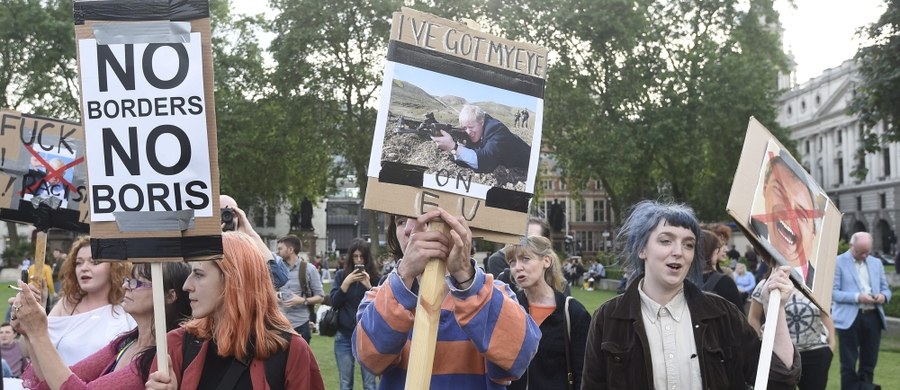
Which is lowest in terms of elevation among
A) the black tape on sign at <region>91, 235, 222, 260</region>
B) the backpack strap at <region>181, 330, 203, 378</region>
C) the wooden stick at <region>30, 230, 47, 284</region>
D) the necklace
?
the necklace

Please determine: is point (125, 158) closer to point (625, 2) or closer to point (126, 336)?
point (126, 336)

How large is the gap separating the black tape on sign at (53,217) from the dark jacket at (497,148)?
9.07 ft

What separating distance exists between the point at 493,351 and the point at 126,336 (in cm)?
166

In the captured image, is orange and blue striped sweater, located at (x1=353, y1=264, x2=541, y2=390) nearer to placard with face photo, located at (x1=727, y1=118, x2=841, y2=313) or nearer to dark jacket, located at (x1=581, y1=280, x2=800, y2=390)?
dark jacket, located at (x1=581, y1=280, x2=800, y2=390)

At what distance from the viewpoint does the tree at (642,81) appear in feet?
126

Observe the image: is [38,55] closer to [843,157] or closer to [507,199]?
[507,199]

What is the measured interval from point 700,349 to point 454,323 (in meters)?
1.03

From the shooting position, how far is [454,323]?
3744 millimetres

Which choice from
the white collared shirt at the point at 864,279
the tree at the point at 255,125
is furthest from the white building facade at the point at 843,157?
the white collared shirt at the point at 864,279

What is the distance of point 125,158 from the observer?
3.71 meters

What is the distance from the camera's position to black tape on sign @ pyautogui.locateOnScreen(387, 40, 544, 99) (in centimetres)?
351

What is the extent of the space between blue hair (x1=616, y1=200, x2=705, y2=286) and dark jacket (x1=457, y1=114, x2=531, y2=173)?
908mm

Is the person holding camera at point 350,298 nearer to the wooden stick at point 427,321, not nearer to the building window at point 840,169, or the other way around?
the wooden stick at point 427,321

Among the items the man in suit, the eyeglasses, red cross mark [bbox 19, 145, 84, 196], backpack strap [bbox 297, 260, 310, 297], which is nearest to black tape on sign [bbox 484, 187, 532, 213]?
the eyeglasses
